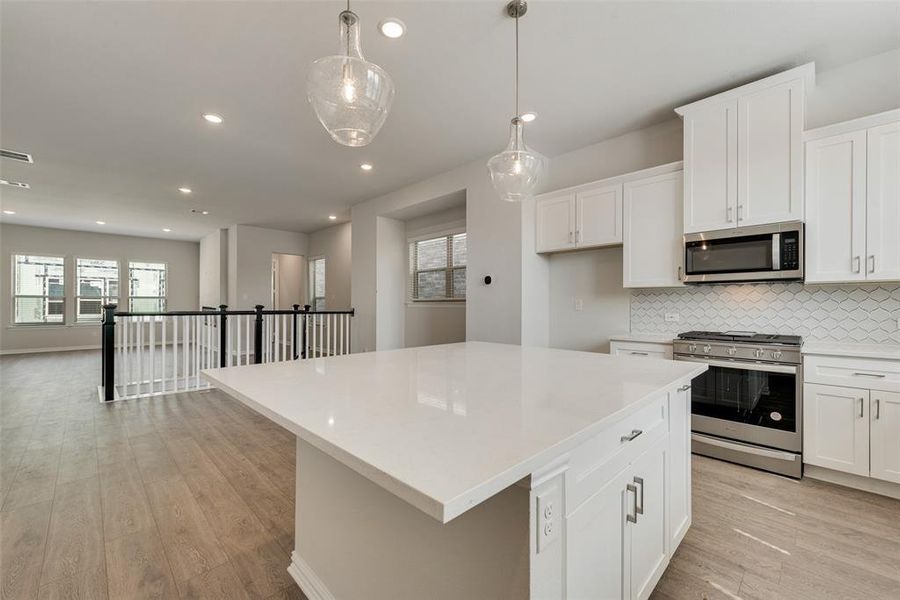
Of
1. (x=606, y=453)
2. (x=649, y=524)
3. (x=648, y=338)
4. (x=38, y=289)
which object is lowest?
(x=649, y=524)

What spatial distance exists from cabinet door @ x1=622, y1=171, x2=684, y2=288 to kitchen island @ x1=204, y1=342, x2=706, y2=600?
1.66 metres

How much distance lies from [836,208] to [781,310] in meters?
0.80

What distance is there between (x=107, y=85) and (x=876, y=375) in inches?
214

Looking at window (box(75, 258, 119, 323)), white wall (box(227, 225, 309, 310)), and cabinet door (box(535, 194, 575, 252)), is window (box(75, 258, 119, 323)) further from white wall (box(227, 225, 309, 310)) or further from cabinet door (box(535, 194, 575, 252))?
cabinet door (box(535, 194, 575, 252))

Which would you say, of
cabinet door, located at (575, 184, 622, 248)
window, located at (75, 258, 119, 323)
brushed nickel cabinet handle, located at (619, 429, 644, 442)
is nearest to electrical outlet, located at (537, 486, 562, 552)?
brushed nickel cabinet handle, located at (619, 429, 644, 442)

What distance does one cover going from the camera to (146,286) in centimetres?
914

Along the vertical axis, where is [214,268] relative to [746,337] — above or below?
above

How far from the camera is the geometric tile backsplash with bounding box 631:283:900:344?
2469 millimetres

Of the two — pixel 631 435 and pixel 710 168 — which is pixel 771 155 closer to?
pixel 710 168

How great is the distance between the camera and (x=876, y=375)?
85.6 inches

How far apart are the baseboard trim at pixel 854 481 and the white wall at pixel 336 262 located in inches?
265

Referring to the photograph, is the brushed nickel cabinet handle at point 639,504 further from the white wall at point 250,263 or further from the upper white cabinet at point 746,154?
the white wall at point 250,263

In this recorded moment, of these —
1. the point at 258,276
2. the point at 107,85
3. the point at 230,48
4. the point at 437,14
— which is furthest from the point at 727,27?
the point at 258,276

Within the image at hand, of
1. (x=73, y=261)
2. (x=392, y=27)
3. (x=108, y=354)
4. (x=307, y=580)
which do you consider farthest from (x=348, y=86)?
(x=73, y=261)
